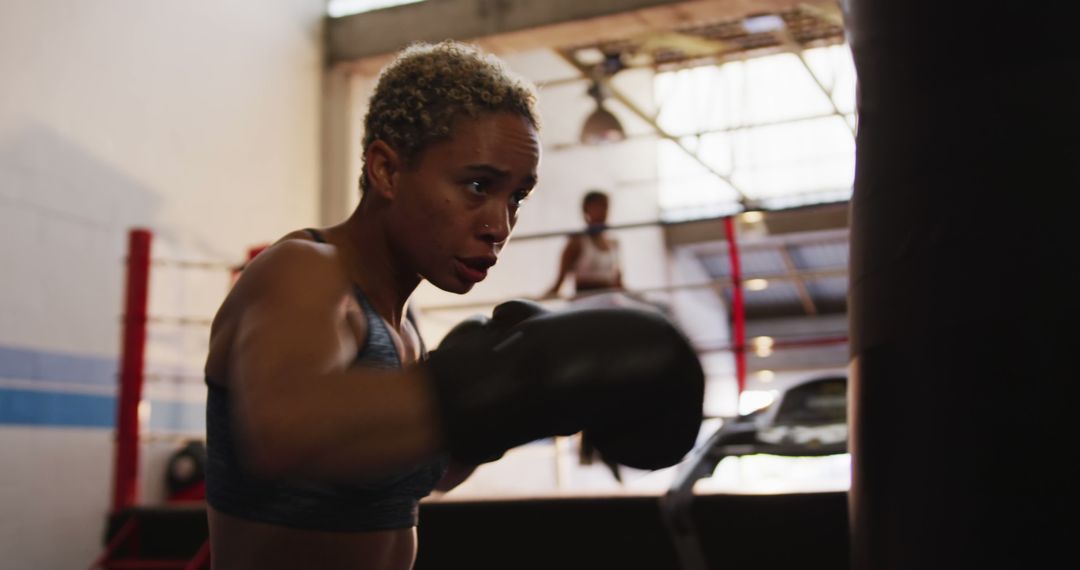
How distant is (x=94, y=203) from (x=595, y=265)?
1946 mm

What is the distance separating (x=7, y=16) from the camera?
334cm

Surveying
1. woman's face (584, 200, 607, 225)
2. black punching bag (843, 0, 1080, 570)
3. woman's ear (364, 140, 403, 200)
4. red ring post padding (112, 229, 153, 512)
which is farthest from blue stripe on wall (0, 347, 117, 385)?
black punching bag (843, 0, 1080, 570)

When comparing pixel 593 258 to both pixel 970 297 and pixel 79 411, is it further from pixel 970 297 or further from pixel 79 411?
pixel 970 297

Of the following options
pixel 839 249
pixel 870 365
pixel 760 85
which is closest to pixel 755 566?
pixel 870 365

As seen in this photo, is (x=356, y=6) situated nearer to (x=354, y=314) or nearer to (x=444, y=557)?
(x=444, y=557)

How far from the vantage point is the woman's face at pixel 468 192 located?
1018mm

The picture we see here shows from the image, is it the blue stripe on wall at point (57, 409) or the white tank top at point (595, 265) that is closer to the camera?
the blue stripe on wall at point (57, 409)

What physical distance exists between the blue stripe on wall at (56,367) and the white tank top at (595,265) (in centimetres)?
185

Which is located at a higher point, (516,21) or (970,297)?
(516,21)

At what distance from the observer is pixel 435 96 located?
105cm

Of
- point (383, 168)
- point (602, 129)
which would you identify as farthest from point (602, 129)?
point (383, 168)

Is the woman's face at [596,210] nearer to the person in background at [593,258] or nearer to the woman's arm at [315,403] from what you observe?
the person in background at [593,258]

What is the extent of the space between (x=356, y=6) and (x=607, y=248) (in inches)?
74.9

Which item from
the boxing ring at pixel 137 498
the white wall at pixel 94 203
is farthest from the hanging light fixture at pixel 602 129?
the boxing ring at pixel 137 498
